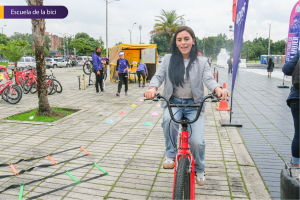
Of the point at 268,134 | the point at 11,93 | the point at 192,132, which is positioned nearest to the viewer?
the point at 192,132

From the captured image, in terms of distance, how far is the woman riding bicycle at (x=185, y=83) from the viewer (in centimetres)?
271

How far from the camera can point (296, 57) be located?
9.75 feet

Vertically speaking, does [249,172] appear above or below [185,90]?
below

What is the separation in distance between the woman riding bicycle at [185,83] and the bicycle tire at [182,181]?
1.35ft

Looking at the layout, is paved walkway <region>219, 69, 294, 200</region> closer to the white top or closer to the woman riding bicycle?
the woman riding bicycle

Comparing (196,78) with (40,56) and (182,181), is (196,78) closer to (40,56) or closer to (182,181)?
(182,181)

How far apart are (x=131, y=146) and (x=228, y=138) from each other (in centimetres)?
188

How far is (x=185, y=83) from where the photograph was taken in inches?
110

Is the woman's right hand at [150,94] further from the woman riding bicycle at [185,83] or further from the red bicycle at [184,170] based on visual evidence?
the woman riding bicycle at [185,83]

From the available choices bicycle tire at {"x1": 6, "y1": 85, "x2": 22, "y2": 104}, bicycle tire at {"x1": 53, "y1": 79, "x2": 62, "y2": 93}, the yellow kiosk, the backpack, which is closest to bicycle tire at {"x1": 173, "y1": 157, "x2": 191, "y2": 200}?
the backpack

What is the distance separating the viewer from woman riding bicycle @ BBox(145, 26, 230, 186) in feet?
8.87

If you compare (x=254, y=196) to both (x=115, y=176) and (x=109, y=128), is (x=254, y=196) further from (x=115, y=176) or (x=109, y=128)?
(x=109, y=128)

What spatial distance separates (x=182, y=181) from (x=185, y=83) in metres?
1.08

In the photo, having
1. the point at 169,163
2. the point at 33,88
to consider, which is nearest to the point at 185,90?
the point at 169,163
